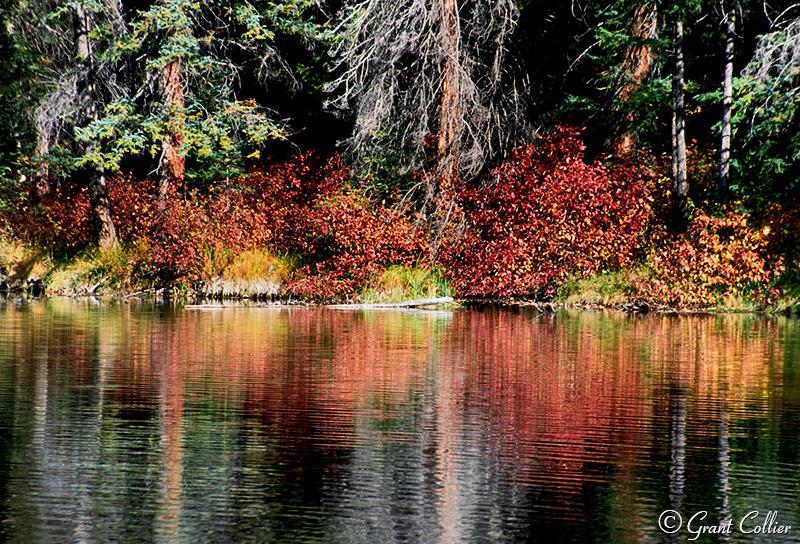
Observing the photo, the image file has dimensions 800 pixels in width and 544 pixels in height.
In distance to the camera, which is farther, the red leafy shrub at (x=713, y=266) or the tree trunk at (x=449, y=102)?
the tree trunk at (x=449, y=102)

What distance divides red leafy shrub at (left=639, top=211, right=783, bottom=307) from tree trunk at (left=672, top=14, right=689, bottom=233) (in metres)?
0.64

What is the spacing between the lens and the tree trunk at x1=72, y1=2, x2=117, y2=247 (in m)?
24.8

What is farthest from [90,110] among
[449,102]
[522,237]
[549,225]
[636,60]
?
[636,60]

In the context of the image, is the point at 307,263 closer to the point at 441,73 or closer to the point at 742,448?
the point at 441,73

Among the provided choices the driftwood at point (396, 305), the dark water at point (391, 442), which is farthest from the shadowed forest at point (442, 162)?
the dark water at point (391, 442)

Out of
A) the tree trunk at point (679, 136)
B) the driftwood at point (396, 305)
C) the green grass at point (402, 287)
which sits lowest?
the driftwood at point (396, 305)

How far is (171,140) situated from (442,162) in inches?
326

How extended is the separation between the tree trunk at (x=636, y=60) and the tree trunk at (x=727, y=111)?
72.3 inches

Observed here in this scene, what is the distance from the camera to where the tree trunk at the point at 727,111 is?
70.0ft

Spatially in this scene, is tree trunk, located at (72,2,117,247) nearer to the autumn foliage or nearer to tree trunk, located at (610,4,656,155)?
the autumn foliage

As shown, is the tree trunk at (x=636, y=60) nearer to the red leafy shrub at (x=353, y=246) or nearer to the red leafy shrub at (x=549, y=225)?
the red leafy shrub at (x=549, y=225)

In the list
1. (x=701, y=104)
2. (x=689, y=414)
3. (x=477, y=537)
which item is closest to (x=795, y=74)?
(x=701, y=104)

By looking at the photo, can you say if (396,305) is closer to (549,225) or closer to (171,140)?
(549,225)

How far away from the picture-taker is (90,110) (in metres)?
25.2
